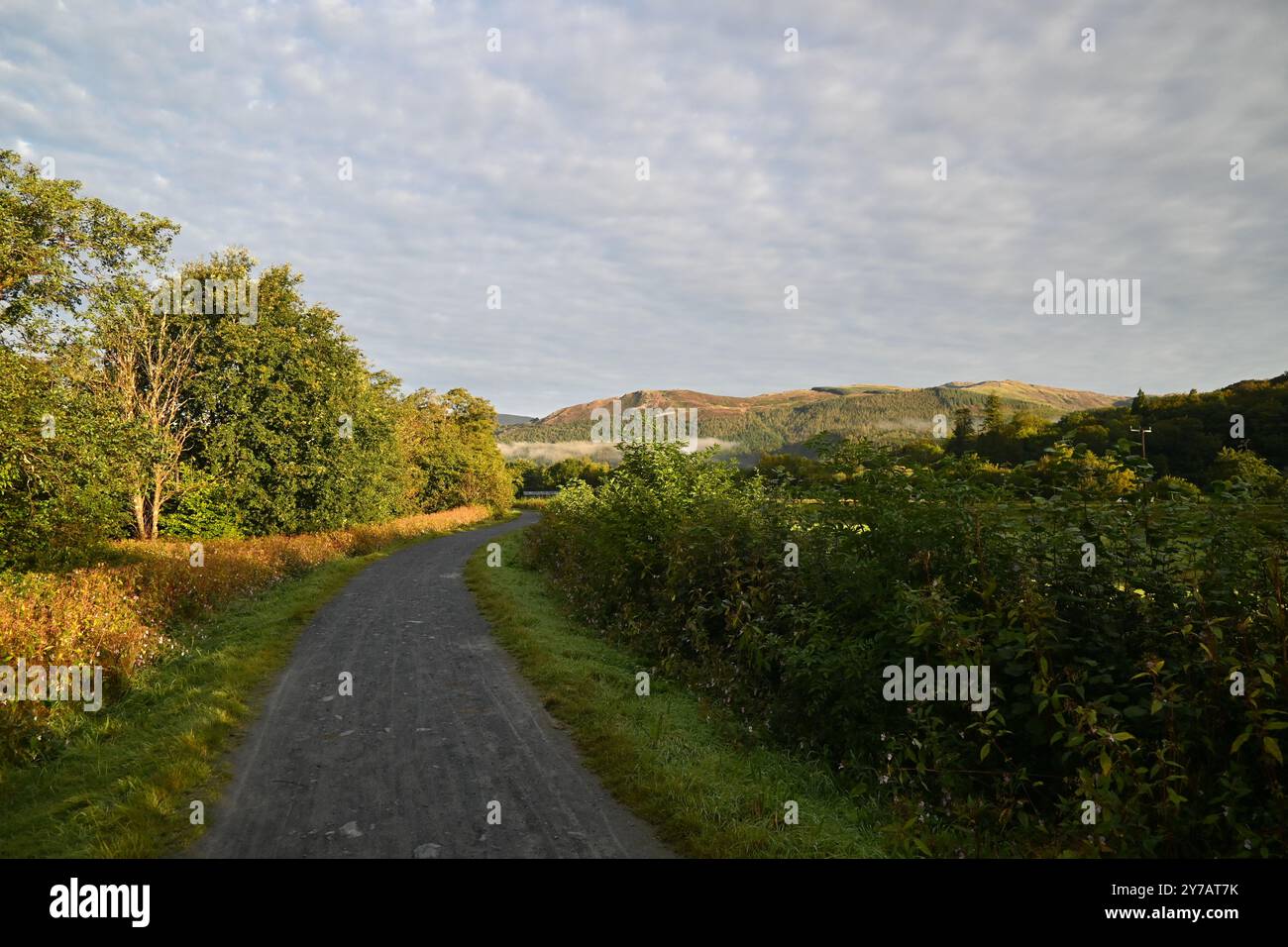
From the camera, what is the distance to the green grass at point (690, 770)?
474cm

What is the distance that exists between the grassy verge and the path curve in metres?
0.30

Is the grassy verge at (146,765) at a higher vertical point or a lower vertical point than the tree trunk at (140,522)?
lower

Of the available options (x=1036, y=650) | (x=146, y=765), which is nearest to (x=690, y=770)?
(x=1036, y=650)

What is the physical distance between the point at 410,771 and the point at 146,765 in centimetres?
272

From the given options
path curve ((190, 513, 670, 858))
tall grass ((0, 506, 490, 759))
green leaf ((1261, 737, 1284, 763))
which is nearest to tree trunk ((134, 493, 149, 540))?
tall grass ((0, 506, 490, 759))

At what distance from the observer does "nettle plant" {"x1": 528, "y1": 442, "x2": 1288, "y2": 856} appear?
13.4 feet

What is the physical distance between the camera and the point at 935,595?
207 inches

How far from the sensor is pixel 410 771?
6039mm

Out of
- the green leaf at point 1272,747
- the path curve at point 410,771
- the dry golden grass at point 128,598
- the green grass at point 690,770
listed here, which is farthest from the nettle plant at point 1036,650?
the dry golden grass at point 128,598

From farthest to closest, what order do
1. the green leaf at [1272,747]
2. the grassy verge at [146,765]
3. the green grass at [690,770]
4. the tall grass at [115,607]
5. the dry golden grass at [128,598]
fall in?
the dry golden grass at [128,598] → the tall grass at [115,607] → the grassy verge at [146,765] → the green grass at [690,770] → the green leaf at [1272,747]

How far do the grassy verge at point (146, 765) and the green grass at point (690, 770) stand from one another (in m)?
3.65

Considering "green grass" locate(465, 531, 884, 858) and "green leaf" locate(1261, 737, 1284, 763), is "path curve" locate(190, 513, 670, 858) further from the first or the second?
"green leaf" locate(1261, 737, 1284, 763)

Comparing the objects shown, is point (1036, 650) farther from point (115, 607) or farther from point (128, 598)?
point (128, 598)

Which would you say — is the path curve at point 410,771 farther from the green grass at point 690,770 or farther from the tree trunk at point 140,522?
the tree trunk at point 140,522
